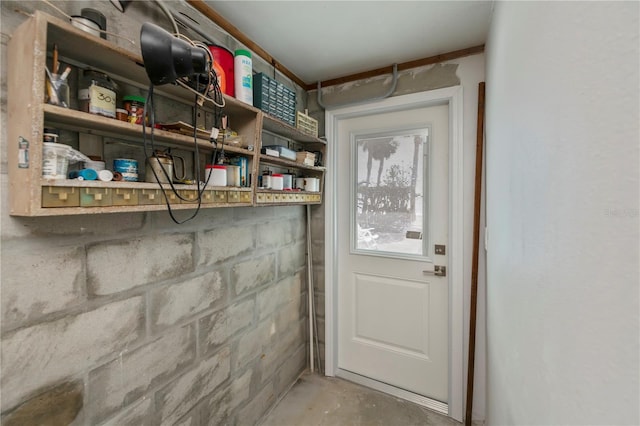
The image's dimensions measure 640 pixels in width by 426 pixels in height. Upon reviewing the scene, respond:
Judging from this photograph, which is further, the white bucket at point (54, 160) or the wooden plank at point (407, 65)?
the wooden plank at point (407, 65)

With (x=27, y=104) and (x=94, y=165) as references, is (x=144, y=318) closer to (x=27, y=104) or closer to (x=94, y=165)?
(x=94, y=165)

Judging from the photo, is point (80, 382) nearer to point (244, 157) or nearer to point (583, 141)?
point (244, 157)

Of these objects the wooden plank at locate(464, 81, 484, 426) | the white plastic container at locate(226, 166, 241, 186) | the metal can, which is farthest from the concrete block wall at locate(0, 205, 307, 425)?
the wooden plank at locate(464, 81, 484, 426)

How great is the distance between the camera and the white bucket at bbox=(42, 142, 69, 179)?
2.30 feet

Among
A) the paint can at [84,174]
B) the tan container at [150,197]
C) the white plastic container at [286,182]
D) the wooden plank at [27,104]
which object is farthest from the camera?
the white plastic container at [286,182]

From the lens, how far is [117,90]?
963 mm

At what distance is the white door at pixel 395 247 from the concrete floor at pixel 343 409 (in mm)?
123

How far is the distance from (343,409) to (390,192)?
1.56 meters

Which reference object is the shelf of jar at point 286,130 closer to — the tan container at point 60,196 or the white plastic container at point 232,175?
the white plastic container at point 232,175

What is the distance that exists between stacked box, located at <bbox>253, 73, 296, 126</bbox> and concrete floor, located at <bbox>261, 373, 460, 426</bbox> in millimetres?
1916

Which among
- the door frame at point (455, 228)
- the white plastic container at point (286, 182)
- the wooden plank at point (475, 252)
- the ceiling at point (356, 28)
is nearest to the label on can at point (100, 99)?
the ceiling at point (356, 28)

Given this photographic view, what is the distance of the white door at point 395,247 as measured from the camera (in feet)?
6.16

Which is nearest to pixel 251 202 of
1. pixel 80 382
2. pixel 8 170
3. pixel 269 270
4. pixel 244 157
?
pixel 244 157

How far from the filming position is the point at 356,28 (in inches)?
58.4
